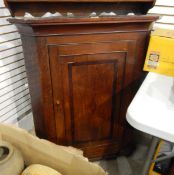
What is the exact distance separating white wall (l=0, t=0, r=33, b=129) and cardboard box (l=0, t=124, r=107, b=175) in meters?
0.21

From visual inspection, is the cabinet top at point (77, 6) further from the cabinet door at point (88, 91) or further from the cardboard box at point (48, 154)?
the cardboard box at point (48, 154)

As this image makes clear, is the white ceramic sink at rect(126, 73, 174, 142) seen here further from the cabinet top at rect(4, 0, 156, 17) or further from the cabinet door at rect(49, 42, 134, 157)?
the cabinet top at rect(4, 0, 156, 17)

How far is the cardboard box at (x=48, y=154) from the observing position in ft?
2.91

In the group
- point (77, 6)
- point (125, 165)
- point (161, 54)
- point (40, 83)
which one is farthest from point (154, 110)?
point (125, 165)

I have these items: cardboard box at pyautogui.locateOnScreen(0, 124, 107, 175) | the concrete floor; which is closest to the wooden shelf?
cardboard box at pyautogui.locateOnScreen(0, 124, 107, 175)

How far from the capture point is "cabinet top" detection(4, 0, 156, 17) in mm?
874

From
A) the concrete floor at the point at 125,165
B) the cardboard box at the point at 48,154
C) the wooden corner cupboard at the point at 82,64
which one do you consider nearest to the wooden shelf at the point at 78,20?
the wooden corner cupboard at the point at 82,64

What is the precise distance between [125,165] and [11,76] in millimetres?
920

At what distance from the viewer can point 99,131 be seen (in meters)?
1.14

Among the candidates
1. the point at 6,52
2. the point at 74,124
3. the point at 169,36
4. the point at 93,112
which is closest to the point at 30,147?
the point at 74,124

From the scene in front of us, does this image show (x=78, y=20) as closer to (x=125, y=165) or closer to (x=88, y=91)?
(x=88, y=91)

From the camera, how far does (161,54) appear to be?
3.06ft

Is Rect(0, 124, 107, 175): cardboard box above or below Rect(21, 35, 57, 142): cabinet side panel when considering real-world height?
below

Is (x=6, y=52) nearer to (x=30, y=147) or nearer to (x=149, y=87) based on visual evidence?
(x=30, y=147)
